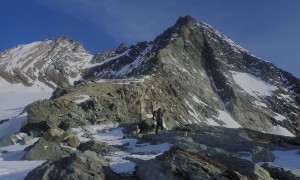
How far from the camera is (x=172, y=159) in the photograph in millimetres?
20156

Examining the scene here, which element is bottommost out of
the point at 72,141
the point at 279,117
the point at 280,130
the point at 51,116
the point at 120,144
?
the point at 120,144

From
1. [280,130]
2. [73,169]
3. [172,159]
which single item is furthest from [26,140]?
[280,130]

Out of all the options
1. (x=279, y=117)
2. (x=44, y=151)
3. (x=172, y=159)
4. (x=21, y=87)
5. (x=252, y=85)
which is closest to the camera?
(x=172, y=159)

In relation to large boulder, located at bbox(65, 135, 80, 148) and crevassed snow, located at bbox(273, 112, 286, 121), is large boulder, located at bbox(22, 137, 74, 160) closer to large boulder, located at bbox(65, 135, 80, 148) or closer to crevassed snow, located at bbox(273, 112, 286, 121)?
large boulder, located at bbox(65, 135, 80, 148)

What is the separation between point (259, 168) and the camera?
2038 centimetres

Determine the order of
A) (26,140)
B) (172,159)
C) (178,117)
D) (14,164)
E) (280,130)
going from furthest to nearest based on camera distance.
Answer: (280,130)
(178,117)
(26,140)
(14,164)
(172,159)

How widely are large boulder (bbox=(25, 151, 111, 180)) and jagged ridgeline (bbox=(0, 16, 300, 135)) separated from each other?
19.4 meters

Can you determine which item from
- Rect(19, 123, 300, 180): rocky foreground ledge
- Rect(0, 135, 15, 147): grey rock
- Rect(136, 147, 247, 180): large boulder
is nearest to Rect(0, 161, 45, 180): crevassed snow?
Rect(19, 123, 300, 180): rocky foreground ledge

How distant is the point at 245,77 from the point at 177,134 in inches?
4654

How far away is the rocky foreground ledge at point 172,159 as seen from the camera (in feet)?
64.8

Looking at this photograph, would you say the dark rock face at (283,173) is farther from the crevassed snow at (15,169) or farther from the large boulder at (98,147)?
the crevassed snow at (15,169)

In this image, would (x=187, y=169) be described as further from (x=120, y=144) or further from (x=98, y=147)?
(x=120, y=144)

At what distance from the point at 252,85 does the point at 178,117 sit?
240 ft

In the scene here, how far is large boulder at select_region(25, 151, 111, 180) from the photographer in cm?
2061
